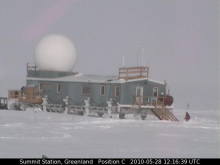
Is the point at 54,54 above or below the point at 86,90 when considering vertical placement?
above

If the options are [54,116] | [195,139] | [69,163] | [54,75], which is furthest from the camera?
[54,75]

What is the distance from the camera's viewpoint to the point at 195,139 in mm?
24078

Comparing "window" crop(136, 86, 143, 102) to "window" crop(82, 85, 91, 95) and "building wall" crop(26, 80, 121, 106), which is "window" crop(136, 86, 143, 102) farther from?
"window" crop(82, 85, 91, 95)

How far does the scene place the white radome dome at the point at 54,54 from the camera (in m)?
45.0

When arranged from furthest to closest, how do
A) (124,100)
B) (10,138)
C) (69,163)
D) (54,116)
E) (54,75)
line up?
A: (54,75), (124,100), (54,116), (10,138), (69,163)

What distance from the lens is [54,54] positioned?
1769 inches

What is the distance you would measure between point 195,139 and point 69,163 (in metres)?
9.86

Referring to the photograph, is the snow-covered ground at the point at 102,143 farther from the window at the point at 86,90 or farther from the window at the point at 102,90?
the window at the point at 86,90

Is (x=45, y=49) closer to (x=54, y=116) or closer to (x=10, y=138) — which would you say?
(x=54, y=116)

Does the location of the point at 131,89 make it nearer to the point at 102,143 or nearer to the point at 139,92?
the point at 139,92

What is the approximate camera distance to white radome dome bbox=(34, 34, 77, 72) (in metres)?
45.0

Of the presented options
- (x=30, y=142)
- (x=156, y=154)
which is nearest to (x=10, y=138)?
(x=30, y=142)
